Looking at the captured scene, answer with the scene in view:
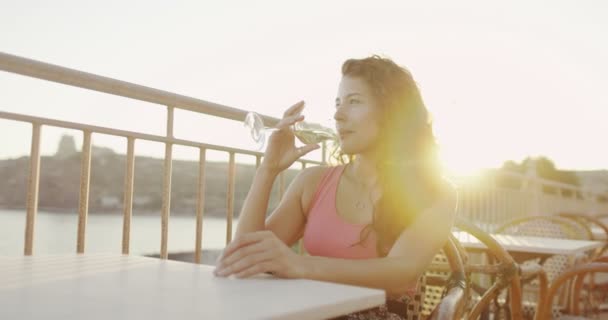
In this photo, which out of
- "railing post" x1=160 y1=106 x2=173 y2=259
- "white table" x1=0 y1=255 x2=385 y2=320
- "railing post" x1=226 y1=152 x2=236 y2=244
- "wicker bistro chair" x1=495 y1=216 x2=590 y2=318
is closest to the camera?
"white table" x1=0 y1=255 x2=385 y2=320

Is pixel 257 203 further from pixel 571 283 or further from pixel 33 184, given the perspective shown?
pixel 571 283

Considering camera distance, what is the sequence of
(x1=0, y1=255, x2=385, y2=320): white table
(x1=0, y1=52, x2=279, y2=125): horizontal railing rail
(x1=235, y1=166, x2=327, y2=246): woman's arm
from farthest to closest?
(x1=235, y1=166, x2=327, y2=246): woman's arm → (x1=0, y1=52, x2=279, y2=125): horizontal railing rail → (x1=0, y1=255, x2=385, y2=320): white table

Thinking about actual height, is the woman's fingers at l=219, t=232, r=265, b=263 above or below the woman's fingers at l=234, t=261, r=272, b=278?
above

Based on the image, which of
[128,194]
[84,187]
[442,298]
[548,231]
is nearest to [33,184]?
[84,187]

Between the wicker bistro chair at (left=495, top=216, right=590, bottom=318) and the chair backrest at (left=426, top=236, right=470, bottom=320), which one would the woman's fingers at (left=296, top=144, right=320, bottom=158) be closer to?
the chair backrest at (left=426, top=236, right=470, bottom=320)

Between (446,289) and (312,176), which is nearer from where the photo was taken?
(446,289)

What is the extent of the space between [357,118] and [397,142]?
20 centimetres

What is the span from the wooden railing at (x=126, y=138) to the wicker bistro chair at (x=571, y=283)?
1.46 meters

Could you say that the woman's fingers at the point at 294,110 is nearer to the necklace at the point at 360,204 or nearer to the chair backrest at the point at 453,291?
the necklace at the point at 360,204

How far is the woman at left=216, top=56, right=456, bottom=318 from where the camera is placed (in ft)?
5.45

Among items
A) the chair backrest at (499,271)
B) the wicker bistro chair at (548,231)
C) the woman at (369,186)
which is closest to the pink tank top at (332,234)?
the woman at (369,186)

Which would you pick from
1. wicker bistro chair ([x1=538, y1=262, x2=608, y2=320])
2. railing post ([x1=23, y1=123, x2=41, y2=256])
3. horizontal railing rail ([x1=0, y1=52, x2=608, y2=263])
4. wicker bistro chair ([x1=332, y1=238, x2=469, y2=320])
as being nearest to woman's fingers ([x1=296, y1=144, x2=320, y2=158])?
wicker bistro chair ([x1=332, y1=238, x2=469, y2=320])

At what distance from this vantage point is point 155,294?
868 millimetres

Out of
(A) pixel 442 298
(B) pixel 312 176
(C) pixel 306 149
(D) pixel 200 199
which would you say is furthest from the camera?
(D) pixel 200 199
